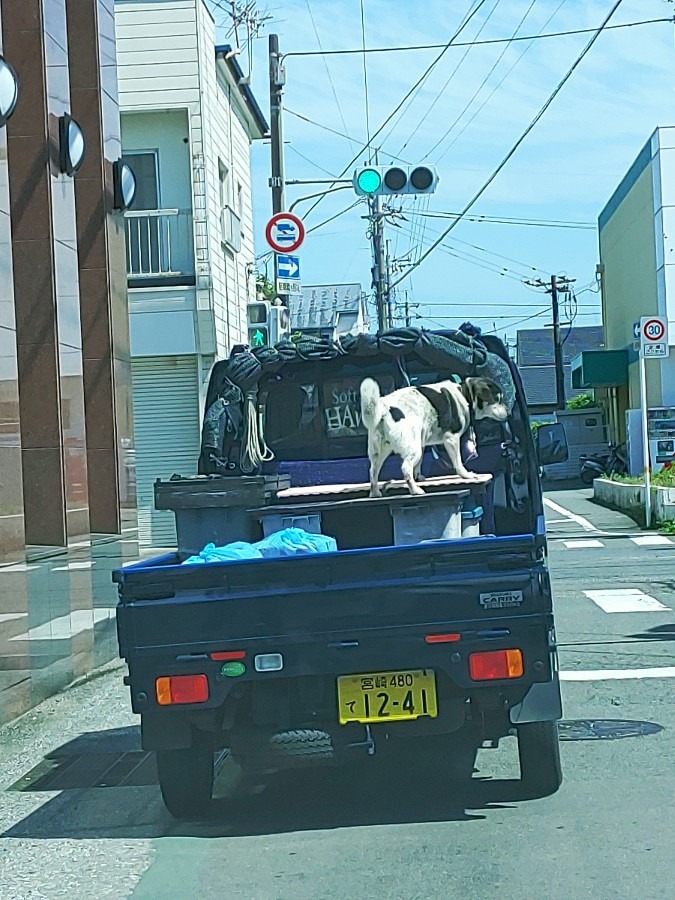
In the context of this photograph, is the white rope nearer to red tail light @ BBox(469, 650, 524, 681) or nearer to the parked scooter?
A: red tail light @ BBox(469, 650, 524, 681)

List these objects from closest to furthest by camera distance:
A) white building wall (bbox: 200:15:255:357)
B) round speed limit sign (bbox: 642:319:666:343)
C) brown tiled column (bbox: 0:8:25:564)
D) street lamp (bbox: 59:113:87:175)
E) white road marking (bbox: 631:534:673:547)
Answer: brown tiled column (bbox: 0:8:25:564), street lamp (bbox: 59:113:87:175), white road marking (bbox: 631:534:673:547), white building wall (bbox: 200:15:255:357), round speed limit sign (bbox: 642:319:666:343)

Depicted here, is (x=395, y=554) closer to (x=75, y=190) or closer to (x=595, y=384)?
(x=75, y=190)

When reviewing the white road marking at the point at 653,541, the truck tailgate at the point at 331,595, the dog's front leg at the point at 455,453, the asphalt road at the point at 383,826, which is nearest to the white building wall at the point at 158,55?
the white road marking at the point at 653,541

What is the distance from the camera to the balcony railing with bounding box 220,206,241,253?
24.0m

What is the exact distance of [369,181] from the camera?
633 inches

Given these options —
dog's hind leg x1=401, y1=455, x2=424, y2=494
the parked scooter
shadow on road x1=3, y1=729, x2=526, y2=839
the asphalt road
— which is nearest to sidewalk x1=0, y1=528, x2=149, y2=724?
the asphalt road

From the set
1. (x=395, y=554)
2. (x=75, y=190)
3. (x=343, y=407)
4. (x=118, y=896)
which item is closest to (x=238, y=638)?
(x=395, y=554)

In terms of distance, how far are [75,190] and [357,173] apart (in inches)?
139

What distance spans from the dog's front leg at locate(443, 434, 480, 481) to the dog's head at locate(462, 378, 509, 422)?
245mm

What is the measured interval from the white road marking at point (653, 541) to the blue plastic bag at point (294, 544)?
13656 mm

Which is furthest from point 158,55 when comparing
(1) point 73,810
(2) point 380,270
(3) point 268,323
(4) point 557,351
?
(4) point 557,351

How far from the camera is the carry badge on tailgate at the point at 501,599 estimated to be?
6.02m

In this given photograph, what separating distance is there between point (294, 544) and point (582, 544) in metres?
14.4

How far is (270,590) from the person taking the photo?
6.10 meters
